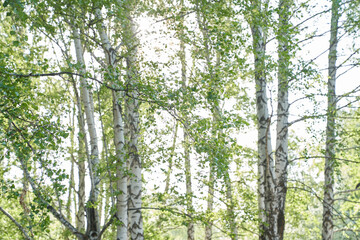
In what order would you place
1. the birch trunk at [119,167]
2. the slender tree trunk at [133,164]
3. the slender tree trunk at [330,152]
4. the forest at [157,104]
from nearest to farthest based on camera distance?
the forest at [157,104] → the birch trunk at [119,167] → the slender tree trunk at [133,164] → the slender tree trunk at [330,152]

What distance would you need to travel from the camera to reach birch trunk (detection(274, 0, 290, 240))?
22.8 feet

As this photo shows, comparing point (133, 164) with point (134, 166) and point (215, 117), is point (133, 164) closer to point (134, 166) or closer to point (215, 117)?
point (134, 166)

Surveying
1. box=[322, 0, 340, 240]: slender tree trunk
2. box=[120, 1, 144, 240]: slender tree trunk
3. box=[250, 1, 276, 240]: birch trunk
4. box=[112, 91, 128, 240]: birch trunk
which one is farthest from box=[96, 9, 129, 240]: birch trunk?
box=[322, 0, 340, 240]: slender tree trunk

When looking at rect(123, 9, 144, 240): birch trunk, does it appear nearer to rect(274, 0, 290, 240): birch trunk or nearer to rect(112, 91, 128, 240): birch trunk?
rect(112, 91, 128, 240): birch trunk

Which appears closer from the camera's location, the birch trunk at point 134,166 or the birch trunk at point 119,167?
the birch trunk at point 119,167

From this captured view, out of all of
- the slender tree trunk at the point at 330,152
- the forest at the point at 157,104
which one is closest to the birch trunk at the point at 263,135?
the forest at the point at 157,104

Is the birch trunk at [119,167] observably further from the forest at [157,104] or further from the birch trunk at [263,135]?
the birch trunk at [263,135]

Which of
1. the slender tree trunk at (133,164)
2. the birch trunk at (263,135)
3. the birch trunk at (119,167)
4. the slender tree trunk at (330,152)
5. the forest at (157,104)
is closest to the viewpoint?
the forest at (157,104)

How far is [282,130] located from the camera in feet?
24.9

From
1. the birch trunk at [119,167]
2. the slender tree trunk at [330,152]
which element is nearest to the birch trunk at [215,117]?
the birch trunk at [119,167]

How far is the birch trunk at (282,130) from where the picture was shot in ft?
22.8

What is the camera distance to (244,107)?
11266 mm

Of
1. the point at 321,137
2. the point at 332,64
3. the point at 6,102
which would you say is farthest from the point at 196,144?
the point at 332,64

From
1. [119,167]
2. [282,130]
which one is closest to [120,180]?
[119,167]
